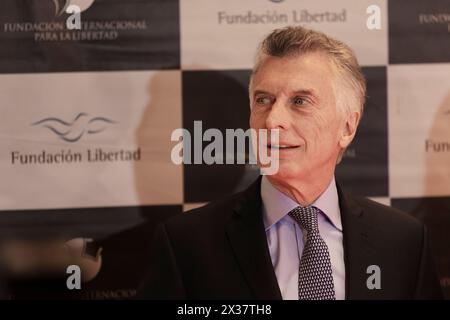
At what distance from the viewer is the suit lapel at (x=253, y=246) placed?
1.74 m

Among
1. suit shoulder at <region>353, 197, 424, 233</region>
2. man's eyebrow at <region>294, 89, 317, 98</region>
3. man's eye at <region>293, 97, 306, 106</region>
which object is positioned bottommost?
suit shoulder at <region>353, 197, 424, 233</region>

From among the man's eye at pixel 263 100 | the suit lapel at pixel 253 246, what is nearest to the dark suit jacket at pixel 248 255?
the suit lapel at pixel 253 246

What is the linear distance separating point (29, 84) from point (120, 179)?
0.42m

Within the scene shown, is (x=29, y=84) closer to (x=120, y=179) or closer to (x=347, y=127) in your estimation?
(x=120, y=179)

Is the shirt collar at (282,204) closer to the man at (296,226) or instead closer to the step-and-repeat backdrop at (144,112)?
the man at (296,226)

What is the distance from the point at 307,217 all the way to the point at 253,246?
174 mm

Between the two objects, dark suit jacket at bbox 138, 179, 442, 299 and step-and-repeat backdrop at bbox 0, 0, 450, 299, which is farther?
step-and-repeat backdrop at bbox 0, 0, 450, 299

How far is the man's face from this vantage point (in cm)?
176

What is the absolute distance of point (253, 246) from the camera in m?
1.77

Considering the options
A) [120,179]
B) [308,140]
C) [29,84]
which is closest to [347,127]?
[308,140]

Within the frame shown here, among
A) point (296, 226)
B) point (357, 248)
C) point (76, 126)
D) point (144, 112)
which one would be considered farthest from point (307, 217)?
point (76, 126)

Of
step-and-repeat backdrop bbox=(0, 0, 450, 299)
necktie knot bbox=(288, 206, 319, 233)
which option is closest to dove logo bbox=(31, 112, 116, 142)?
step-and-repeat backdrop bbox=(0, 0, 450, 299)

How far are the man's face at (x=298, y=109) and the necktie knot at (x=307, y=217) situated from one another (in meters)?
0.09

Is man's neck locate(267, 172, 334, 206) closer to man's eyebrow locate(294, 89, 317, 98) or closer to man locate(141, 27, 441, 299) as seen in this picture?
man locate(141, 27, 441, 299)
